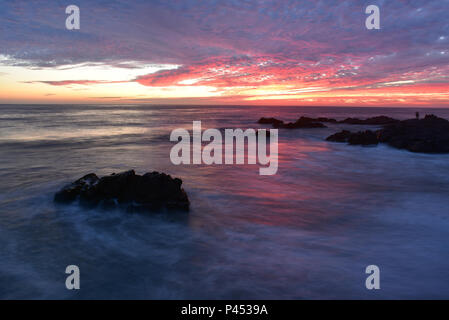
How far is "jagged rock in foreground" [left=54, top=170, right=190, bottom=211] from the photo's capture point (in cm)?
755

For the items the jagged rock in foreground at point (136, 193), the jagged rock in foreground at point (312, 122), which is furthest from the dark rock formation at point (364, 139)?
the jagged rock in foreground at point (136, 193)

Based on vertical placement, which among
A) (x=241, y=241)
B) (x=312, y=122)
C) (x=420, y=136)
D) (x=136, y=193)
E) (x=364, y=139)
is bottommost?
(x=241, y=241)

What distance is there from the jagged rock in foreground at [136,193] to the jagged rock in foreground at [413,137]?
17.1 meters

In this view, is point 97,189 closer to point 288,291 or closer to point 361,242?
point 288,291

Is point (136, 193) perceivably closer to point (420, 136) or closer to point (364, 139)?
point (364, 139)

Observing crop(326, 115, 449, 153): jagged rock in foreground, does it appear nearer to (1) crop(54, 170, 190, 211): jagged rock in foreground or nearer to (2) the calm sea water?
(2) the calm sea water

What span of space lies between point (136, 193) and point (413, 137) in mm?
20305

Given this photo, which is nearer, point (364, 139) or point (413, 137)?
point (413, 137)

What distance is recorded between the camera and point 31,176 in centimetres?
1130

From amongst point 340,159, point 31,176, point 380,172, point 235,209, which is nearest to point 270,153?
point 340,159

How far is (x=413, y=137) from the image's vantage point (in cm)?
1933

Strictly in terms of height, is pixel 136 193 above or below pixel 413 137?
below

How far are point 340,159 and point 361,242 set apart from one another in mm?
10526

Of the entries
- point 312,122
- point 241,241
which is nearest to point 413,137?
point 312,122
